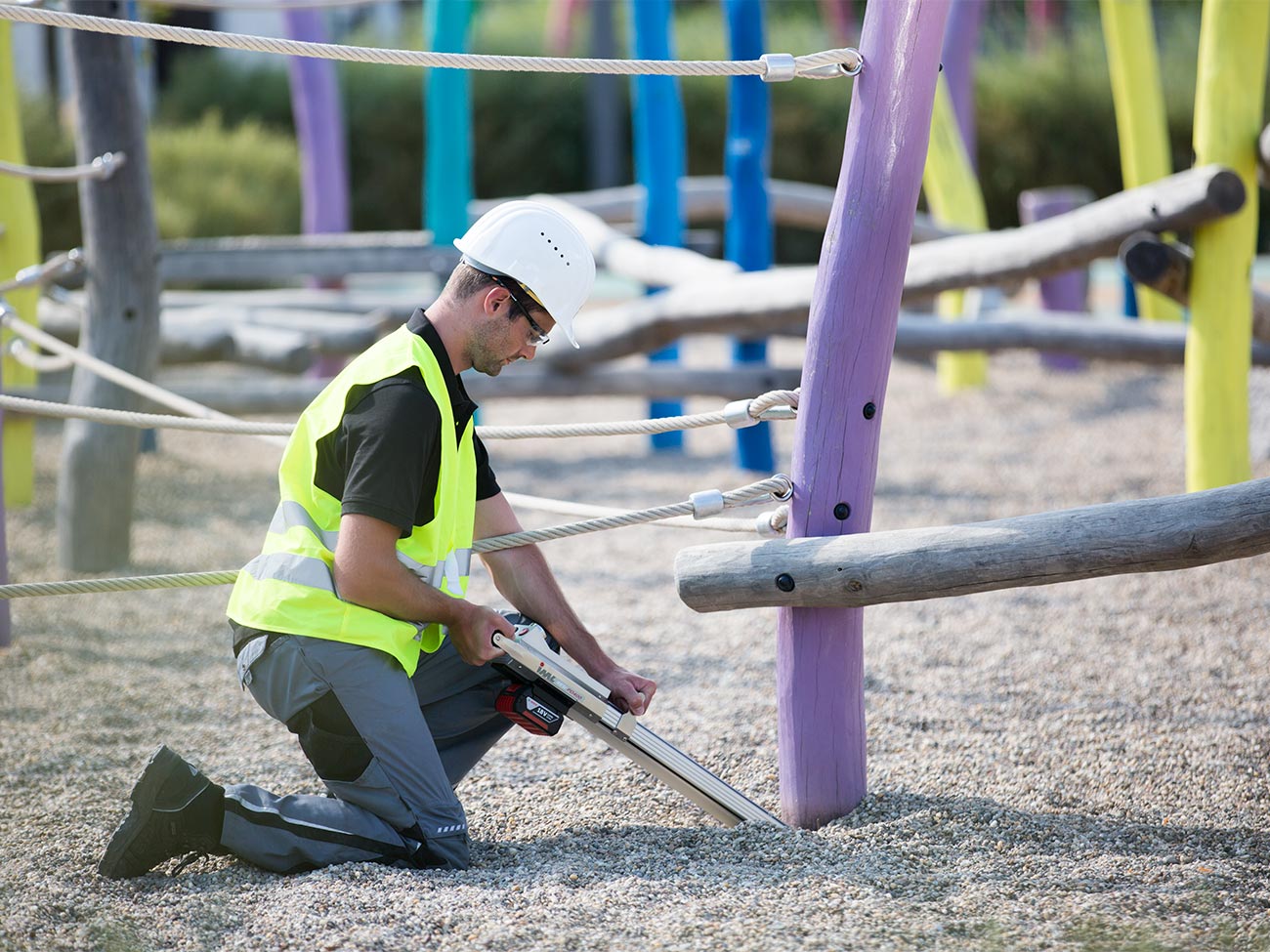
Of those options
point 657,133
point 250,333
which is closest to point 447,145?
point 657,133

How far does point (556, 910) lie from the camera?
2283 mm

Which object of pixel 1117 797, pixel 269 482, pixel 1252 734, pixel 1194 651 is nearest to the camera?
pixel 1117 797

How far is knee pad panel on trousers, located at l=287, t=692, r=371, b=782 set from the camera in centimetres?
248

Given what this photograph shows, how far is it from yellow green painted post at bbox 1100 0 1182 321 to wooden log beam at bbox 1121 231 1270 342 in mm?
2012

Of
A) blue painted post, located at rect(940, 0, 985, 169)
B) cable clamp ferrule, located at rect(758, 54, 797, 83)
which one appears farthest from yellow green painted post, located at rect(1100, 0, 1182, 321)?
cable clamp ferrule, located at rect(758, 54, 797, 83)

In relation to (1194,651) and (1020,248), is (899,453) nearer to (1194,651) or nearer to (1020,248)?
(1020,248)

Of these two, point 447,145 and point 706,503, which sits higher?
point 447,145

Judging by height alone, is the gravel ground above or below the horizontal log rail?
below

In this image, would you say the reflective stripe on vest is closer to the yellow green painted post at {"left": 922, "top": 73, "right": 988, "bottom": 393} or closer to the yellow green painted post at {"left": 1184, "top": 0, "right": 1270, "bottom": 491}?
the yellow green painted post at {"left": 1184, "top": 0, "right": 1270, "bottom": 491}

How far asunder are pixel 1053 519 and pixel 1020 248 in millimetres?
2453

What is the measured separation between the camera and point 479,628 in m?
2.49

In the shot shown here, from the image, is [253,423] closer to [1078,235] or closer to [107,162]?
[107,162]

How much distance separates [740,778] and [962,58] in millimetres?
6581

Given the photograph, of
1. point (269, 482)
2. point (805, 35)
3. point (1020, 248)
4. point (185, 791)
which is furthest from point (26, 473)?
point (805, 35)
